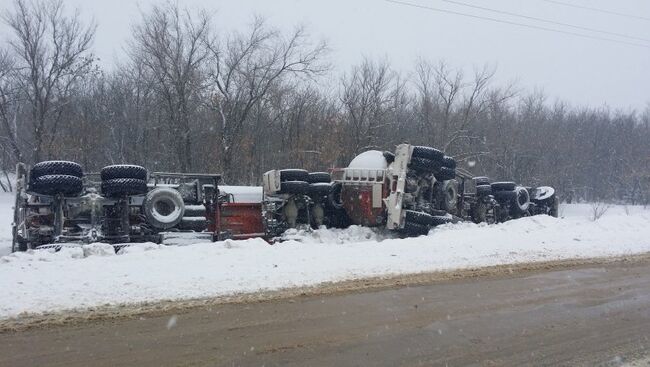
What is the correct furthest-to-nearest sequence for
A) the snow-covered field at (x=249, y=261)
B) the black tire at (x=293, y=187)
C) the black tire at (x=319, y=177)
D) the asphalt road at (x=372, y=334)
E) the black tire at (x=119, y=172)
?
the black tire at (x=319, y=177)
the black tire at (x=293, y=187)
the black tire at (x=119, y=172)
the snow-covered field at (x=249, y=261)
the asphalt road at (x=372, y=334)

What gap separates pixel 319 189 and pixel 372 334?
8579mm

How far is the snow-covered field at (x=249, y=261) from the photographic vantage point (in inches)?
270

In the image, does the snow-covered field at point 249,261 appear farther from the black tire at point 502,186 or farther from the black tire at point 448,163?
the black tire at point 502,186

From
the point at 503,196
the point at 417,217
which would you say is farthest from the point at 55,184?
the point at 503,196

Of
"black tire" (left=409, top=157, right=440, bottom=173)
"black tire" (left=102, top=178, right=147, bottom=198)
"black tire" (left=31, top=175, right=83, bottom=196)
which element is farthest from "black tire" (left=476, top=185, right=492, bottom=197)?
"black tire" (left=31, top=175, right=83, bottom=196)

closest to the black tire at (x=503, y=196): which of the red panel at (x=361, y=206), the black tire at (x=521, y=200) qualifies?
the black tire at (x=521, y=200)

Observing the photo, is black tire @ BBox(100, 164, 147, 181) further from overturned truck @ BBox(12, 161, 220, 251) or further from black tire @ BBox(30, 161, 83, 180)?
black tire @ BBox(30, 161, 83, 180)

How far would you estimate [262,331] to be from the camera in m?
5.61

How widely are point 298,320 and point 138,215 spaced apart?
6.26 meters

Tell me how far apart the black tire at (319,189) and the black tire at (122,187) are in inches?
173

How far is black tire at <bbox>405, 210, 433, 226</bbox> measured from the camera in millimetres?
13664

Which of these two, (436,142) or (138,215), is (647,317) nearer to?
(138,215)

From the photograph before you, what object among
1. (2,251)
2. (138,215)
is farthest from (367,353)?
(2,251)

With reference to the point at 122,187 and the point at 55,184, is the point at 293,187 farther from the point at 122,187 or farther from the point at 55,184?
the point at 55,184
